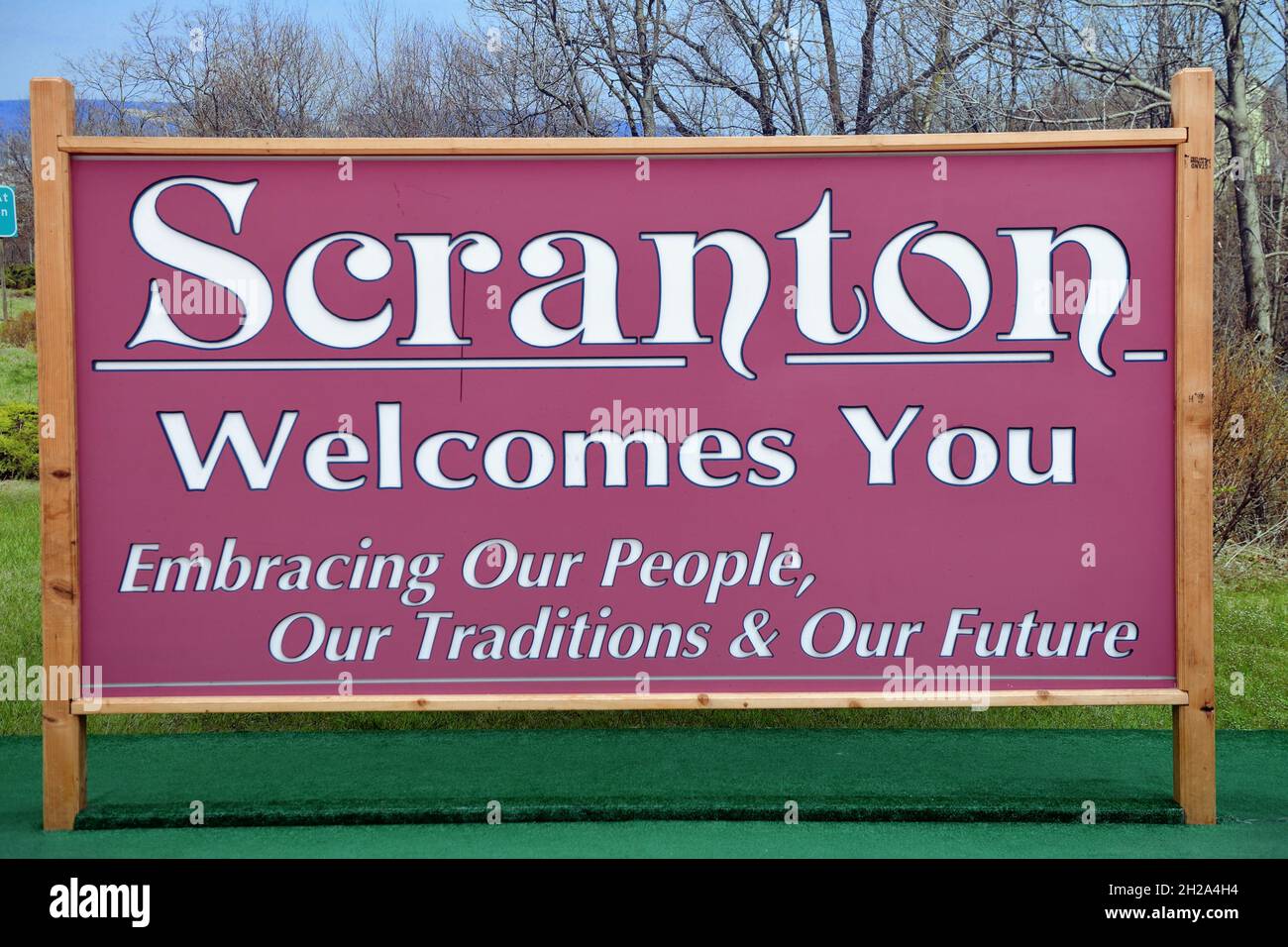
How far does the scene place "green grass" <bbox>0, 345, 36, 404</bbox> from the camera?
665 centimetres

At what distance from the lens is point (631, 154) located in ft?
11.0

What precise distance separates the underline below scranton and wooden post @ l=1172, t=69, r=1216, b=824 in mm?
141

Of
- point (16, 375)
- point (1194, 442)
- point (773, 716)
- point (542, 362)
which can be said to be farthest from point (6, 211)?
point (1194, 442)

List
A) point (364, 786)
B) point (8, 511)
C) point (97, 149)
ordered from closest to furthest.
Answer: point (97, 149) < point (364, 786) < point (8, 511)

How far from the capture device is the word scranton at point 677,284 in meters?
3.34

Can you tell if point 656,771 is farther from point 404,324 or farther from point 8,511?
point 8,511

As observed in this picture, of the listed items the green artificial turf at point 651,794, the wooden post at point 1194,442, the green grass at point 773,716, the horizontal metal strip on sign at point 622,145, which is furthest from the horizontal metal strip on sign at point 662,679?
the horizontal metal strip on sign at point 622,145

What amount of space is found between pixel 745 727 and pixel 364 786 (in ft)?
5.34

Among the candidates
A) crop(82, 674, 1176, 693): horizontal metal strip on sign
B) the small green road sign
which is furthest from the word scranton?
the small green road sign

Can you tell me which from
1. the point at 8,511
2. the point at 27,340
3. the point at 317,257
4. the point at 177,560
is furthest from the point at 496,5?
the point at 177,560

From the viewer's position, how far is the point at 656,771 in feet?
12.9

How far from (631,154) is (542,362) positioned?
678 millimetres

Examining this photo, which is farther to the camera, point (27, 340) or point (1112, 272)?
point (27, 340)

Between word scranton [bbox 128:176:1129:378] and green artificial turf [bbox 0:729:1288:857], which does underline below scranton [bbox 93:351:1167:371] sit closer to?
word scranton [bbox 128:176:1129:378]
